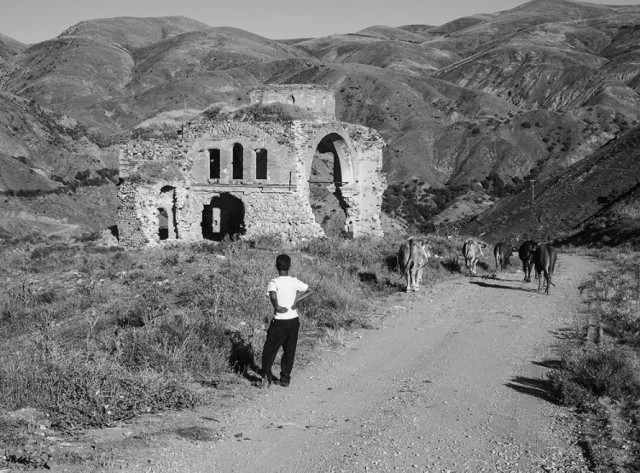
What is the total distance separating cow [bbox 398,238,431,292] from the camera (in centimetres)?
1347

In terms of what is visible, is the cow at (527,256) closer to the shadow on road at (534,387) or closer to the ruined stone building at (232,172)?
the ruined stone building at (232,172)

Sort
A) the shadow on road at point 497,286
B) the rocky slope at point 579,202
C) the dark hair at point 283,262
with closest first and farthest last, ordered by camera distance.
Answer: the dark hair at point 283,262 < the shadow on road at point 497,286 < the rocky slope at point 579,202

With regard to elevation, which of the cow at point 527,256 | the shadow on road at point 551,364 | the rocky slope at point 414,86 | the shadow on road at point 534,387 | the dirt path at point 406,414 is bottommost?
the dirt path at point 406,414

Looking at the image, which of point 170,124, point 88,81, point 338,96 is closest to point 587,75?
point 338,96

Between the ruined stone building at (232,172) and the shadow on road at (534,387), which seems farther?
the ruined stone building at (232,172)

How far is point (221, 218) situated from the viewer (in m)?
27.9

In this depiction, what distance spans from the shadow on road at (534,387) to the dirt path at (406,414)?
0.04 ft

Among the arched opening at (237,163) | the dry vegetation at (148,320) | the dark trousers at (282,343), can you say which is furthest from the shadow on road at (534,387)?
the arched opening at (237,163)

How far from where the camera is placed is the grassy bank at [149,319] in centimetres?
661

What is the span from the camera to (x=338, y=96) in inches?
4154

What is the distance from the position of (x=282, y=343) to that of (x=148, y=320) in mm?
3051

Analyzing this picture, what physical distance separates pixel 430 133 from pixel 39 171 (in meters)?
52.2

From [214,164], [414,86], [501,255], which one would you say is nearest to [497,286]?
[501,255]

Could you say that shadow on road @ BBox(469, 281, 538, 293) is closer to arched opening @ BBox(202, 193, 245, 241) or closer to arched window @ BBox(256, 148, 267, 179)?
arched window @ BBox(256, 148, 267, 179)
